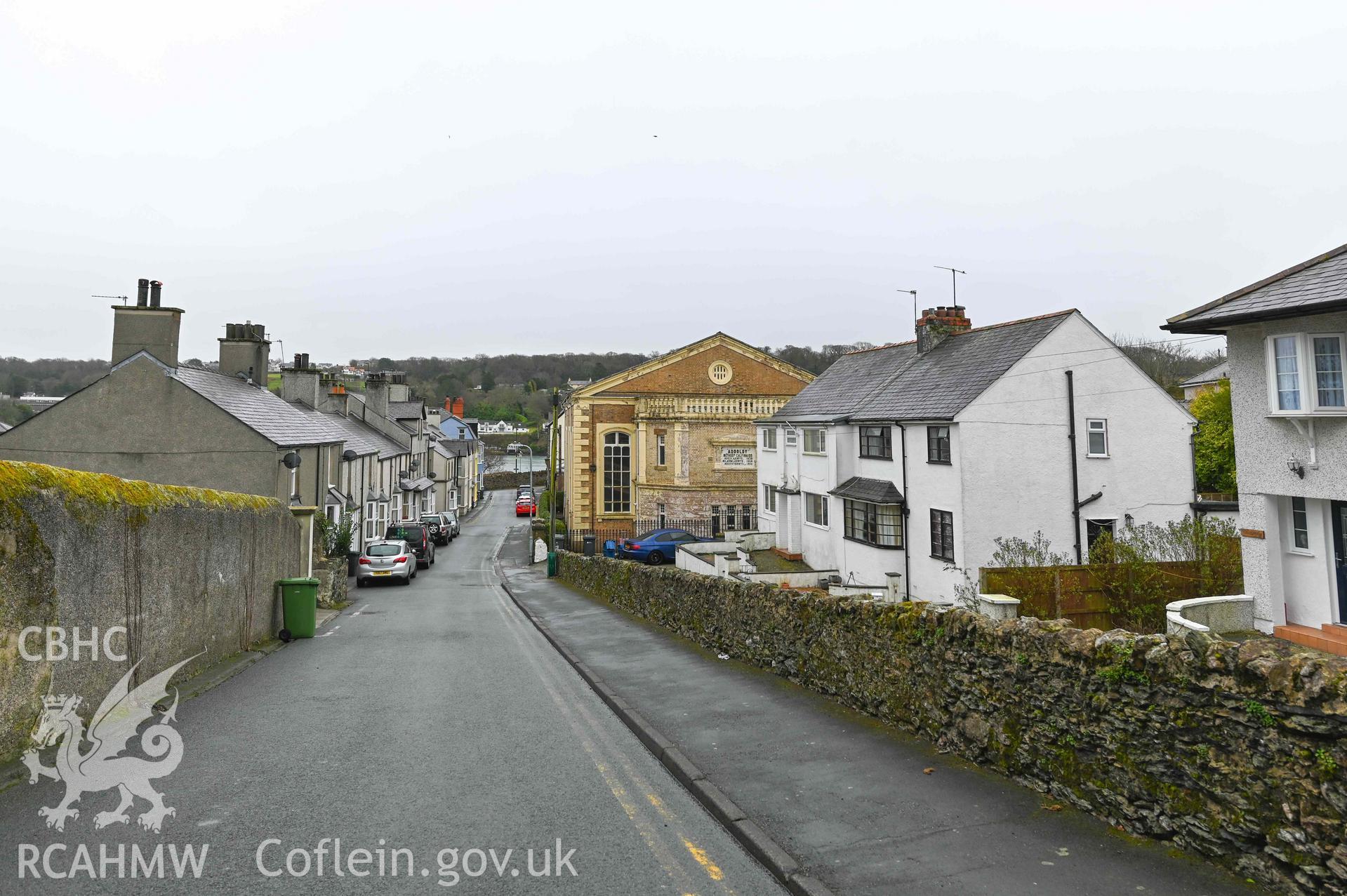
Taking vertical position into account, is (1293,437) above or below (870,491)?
above

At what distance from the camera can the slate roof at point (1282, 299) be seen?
976 centimetres

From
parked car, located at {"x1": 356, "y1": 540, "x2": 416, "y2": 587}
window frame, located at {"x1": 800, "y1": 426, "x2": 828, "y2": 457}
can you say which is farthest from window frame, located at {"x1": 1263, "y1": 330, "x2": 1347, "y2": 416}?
parked car, located at {"x1": 356, "y1": 540, "x2": 416, "y2": 587}

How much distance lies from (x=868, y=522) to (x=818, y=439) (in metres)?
4.83

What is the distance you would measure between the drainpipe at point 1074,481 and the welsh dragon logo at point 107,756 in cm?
2110

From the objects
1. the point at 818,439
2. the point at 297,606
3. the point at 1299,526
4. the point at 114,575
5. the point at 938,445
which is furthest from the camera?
the point at 818,439

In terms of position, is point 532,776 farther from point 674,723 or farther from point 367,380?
point 367,380

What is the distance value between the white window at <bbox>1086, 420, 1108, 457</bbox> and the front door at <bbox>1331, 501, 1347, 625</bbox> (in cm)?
1075

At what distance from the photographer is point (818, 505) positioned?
2858 centimetres

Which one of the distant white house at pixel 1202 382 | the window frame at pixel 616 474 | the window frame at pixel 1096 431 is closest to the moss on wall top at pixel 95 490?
the window frame at pixel 1096 431

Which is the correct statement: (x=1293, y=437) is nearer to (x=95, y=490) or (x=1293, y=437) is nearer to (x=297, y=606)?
(x=95, y=490)

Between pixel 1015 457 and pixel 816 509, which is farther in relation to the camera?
pixel 816 509

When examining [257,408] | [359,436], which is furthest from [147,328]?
[359,436]

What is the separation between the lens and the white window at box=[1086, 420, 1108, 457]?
2122 centimetres

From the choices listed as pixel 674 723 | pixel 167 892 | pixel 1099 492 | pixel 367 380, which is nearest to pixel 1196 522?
pixel 1099 492
